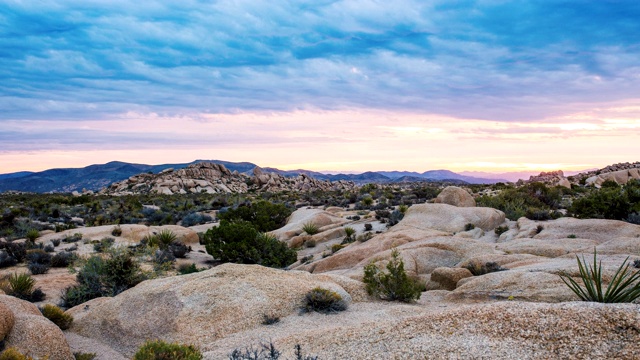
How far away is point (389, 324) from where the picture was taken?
263 inches

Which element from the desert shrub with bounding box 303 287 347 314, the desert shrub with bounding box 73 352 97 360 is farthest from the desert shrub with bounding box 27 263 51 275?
the desert shrub with bounding box 303 287 347 314

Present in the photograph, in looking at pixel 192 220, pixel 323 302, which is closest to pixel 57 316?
pixel 323 302

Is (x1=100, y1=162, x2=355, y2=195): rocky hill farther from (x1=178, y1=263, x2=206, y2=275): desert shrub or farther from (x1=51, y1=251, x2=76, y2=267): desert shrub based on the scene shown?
(x1=178, y1=263, x2=206, y2=275): desert shrub

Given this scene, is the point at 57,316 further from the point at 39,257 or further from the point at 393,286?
the point at 39,257

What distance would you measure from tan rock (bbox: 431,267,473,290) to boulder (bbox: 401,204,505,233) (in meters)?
8.23

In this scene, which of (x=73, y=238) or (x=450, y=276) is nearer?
(x=450, y=276)

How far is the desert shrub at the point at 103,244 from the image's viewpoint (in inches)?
772

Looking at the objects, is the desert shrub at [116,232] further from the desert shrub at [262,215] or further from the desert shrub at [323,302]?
the desert shrub at [323,302]

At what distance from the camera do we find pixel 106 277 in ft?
43.2

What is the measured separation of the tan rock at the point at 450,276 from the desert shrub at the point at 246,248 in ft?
28.0

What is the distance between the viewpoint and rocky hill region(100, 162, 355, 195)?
75.3m

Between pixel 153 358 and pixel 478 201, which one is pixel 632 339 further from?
pixel 478 201

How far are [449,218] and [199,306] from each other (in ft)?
49.0

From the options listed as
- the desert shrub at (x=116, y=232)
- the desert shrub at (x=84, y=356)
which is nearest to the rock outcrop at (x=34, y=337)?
the desert shrub at (x=84, y=356)
